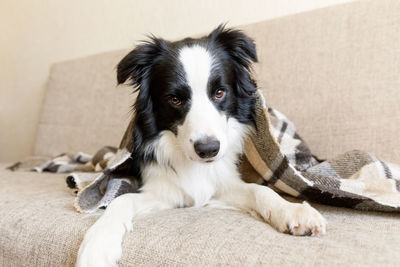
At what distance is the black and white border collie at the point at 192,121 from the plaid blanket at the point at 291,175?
72 millimetres

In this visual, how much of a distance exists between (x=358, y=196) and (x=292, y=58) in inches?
38.3

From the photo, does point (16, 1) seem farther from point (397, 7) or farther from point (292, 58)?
point (397, 7)

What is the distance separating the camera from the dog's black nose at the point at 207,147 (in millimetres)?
1054

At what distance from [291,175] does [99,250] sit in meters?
0.65

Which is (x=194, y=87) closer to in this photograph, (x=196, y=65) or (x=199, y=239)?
(x=196, y=65)

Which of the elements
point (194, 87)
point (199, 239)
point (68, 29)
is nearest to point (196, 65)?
point (194, 87)

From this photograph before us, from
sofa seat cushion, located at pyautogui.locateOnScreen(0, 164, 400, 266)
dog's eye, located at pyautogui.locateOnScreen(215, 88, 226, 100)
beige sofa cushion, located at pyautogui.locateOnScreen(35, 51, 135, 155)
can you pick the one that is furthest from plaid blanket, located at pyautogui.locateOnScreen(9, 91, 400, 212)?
beige sofa cushion, located at pyautogui.locateOnScreen(35, 51, 135, 155)

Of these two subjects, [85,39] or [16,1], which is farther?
[16,1]

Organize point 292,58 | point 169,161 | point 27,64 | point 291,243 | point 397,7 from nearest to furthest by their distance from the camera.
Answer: point 291,243 < point 169,161 < point 397,7 < point 292,58 < point 27,64

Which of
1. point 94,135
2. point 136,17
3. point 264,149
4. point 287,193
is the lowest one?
point 94,135

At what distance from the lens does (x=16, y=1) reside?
3.43 metres

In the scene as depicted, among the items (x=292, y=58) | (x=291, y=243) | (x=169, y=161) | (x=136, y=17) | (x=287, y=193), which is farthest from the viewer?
(x=136, y=17)

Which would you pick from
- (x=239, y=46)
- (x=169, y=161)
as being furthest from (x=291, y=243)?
(x=239, y=46)

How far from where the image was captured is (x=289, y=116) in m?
1.75
